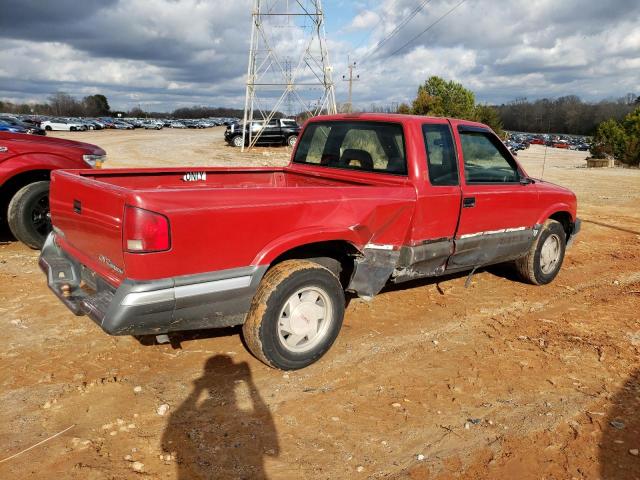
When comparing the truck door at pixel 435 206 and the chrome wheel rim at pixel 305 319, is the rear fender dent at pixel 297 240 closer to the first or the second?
the chrome wheel rim at pixel 305 319

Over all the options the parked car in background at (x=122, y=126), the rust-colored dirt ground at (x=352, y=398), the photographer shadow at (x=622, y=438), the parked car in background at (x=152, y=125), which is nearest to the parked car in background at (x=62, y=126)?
the parked car in background at (x=122, y=126)

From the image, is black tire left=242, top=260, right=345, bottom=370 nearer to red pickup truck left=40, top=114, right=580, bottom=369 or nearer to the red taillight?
red pickup truck left=40, top=114, right=580, bottom=369

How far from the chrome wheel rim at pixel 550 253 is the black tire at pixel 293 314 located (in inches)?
126

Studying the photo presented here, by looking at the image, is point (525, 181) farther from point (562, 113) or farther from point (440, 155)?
point (562, 113)

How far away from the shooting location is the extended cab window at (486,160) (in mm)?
4781

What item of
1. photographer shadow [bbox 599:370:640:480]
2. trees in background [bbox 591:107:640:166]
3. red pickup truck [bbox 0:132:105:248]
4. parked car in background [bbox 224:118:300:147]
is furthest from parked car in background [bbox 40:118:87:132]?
photographer shadow [bbox 599:370:640:480]

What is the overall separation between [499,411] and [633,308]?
9.59 ft

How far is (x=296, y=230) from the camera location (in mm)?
3479

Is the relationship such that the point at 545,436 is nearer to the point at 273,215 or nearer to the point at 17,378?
the point at 273,215

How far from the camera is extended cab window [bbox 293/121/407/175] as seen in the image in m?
4.42

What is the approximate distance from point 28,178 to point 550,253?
6564 mm

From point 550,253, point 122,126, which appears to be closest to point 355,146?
point 550,253

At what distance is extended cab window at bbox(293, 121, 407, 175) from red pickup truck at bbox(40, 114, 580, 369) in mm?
14

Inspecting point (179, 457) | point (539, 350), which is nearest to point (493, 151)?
point (539, 350)
